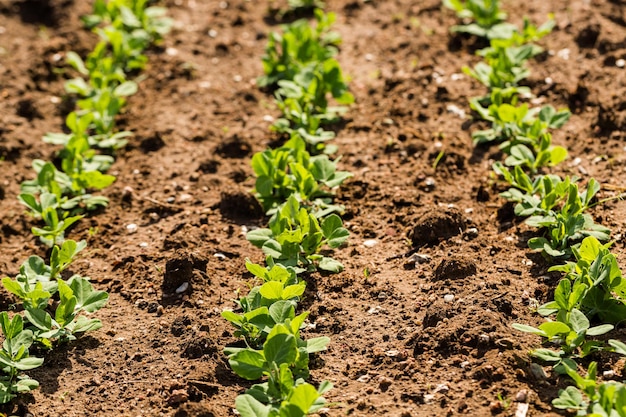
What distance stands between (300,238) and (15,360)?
125cm

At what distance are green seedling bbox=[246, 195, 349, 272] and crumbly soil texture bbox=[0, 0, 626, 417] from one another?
0.29 ft

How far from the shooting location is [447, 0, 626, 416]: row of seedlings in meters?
3.10

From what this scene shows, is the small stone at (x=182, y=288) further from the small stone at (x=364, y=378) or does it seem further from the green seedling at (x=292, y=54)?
the green seedling at (x=292, y=54)

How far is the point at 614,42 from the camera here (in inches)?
210

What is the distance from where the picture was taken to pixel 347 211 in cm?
432

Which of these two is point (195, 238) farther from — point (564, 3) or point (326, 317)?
point (564, 3)

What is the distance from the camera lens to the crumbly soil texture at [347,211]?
11.0 ft

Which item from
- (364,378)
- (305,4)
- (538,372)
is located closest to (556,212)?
(538,372)

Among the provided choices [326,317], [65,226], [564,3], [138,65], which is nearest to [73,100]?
[138,65]

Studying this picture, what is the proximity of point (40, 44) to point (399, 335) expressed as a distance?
366 cm

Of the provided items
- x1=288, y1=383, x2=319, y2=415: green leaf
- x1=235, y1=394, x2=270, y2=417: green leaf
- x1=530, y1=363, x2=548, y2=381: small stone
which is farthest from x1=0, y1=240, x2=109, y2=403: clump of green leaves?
x1=530, y1=363, x2=548, y2=381: small stone

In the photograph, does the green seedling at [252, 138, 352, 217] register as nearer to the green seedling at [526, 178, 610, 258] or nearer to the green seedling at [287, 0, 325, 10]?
the green seedling at [526, 178, 610, 258]

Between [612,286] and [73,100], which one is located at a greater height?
[612,286]

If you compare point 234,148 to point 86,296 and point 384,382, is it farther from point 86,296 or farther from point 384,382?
point 384,382
